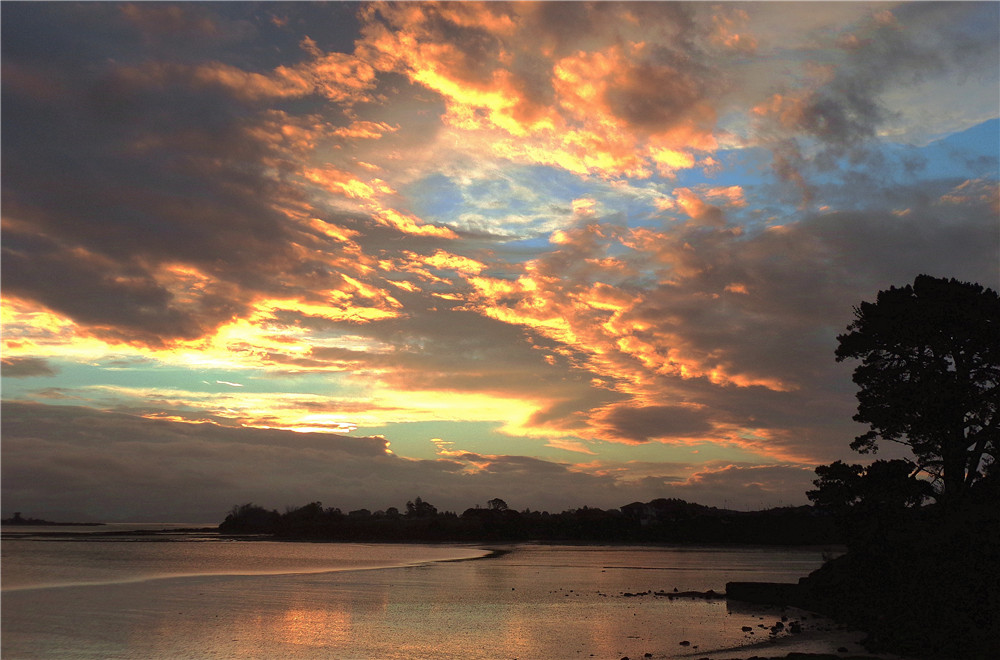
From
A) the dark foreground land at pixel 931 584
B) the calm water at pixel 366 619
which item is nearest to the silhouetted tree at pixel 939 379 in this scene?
the dark foreground land at pixel 931 584

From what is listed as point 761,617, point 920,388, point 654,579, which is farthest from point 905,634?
point 654,579

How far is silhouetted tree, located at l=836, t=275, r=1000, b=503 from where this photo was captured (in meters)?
29.5

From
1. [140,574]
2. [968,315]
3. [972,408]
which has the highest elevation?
[968,315]

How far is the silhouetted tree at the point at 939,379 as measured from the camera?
29547 mm

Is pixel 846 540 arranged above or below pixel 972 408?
below

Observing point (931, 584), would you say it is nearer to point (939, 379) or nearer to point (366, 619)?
point (939, 379)

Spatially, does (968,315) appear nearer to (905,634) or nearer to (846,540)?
(846,540)

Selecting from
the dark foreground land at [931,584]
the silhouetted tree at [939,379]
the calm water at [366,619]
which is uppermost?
the silhouetted tree at [939,379]

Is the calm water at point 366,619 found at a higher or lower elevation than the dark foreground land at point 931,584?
lower

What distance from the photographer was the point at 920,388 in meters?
29.7

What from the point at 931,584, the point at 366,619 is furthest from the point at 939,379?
the point at 366,619

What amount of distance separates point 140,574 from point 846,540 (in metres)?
59.7

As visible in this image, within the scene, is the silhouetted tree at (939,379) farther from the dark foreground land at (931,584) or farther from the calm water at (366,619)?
the calm water at (366,619)

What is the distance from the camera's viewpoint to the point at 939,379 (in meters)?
30.0
